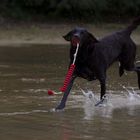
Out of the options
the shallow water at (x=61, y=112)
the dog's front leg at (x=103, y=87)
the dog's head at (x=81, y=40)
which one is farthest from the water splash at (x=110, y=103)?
the dog's head at (x=81, y=40)

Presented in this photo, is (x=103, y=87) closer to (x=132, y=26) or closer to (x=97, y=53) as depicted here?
(x=97, y=53)

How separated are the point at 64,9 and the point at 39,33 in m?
5.83

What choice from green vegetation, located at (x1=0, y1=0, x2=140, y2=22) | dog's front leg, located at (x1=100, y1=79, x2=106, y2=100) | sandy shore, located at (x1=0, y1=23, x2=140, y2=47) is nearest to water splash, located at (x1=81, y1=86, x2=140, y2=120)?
dog's front leg, located at (x1=100, y1=79, x2=106, y2=100)

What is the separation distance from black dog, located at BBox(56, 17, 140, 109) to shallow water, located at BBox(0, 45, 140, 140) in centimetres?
54

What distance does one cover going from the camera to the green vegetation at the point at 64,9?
3453 centimetres

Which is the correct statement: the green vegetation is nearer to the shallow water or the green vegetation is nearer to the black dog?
the shallow water

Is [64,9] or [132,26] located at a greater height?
[64,9]

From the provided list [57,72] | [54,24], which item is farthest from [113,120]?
[54,24]

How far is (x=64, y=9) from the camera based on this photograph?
3497 cm

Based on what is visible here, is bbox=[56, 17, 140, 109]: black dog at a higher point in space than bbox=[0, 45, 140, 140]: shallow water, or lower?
higher

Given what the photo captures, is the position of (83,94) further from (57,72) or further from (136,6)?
(136,6)

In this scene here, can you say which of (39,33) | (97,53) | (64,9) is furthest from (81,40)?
(64,9)

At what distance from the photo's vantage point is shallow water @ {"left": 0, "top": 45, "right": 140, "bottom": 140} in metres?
8.23

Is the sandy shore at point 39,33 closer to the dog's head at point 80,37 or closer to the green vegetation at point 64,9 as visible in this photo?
the green vegetation at point 64,9
